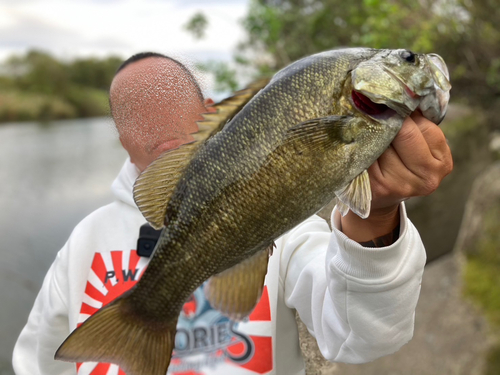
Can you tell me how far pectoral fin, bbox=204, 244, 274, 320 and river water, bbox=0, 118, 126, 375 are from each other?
444 centimetres

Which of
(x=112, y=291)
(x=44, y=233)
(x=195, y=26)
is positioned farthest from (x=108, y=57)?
(x=44, y=233)

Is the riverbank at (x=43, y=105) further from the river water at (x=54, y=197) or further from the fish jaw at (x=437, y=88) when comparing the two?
the fish jaw at (x=437, y=88)

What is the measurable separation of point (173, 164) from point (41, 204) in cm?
781

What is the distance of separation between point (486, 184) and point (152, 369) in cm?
472

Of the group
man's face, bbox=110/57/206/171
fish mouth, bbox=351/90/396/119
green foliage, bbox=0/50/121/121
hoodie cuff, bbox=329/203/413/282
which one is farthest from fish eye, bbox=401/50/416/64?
green foliage, bbox=0/50/121/121

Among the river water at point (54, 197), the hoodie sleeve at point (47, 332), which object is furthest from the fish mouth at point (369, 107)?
the river water at point (54, 197)

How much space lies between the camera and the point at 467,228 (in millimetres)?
4801

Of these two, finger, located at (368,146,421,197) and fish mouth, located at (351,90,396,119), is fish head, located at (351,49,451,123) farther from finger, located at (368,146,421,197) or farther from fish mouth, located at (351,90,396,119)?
finger, located at (368,146,421,197)

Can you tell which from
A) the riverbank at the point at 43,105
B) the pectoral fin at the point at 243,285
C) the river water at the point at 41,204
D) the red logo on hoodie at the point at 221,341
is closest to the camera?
the pectoral fin at the point at 243,285

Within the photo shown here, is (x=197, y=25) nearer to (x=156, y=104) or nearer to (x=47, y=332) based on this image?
(x=156, y=104)

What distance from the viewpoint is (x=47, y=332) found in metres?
1.92

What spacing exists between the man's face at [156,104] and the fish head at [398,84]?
44 centimetres

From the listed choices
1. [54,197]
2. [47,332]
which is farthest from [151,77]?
[54,197]

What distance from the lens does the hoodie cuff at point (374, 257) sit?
47.6 inches
